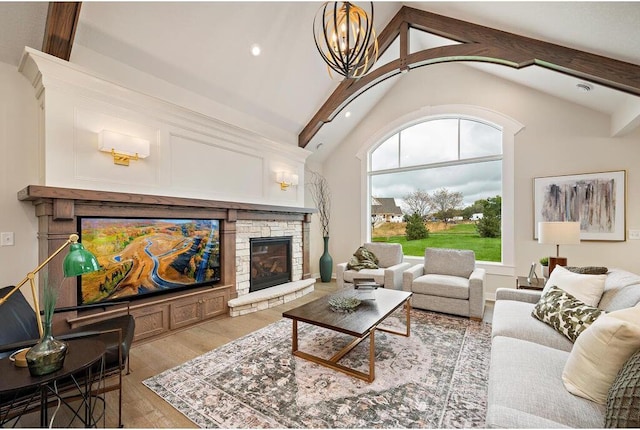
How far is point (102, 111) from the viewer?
2795 mm

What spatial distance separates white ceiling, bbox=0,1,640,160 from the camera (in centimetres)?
239

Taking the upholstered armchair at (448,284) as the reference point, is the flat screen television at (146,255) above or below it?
above

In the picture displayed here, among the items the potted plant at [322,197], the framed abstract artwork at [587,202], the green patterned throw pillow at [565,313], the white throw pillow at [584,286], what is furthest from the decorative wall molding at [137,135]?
the framed abstract artwork at [587,202]

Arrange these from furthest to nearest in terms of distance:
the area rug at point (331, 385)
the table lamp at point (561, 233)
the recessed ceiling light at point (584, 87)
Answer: the recessed ceiling light at point (584, 87) → the table lamp at point (561, 233) → the area rug at point (331, 385)

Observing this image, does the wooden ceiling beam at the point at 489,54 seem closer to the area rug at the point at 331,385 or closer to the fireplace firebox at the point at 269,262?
the fireplace firebox at the point at 269,262

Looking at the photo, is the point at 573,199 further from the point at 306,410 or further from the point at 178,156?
the point at 178,156

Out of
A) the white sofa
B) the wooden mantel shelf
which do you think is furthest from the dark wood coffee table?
the wooden mantel shelf

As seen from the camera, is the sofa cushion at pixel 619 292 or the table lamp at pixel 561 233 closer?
the sofa cushion at pixel 619 292

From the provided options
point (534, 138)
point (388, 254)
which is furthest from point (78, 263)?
point (534, 138)

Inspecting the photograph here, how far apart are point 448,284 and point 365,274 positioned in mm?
1231

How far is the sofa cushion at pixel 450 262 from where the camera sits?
4.13 meters

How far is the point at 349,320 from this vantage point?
2424 millimetres

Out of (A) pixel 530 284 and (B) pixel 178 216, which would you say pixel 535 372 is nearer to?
(A) pixel 530 284

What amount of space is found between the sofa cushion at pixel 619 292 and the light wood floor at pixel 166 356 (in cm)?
160
